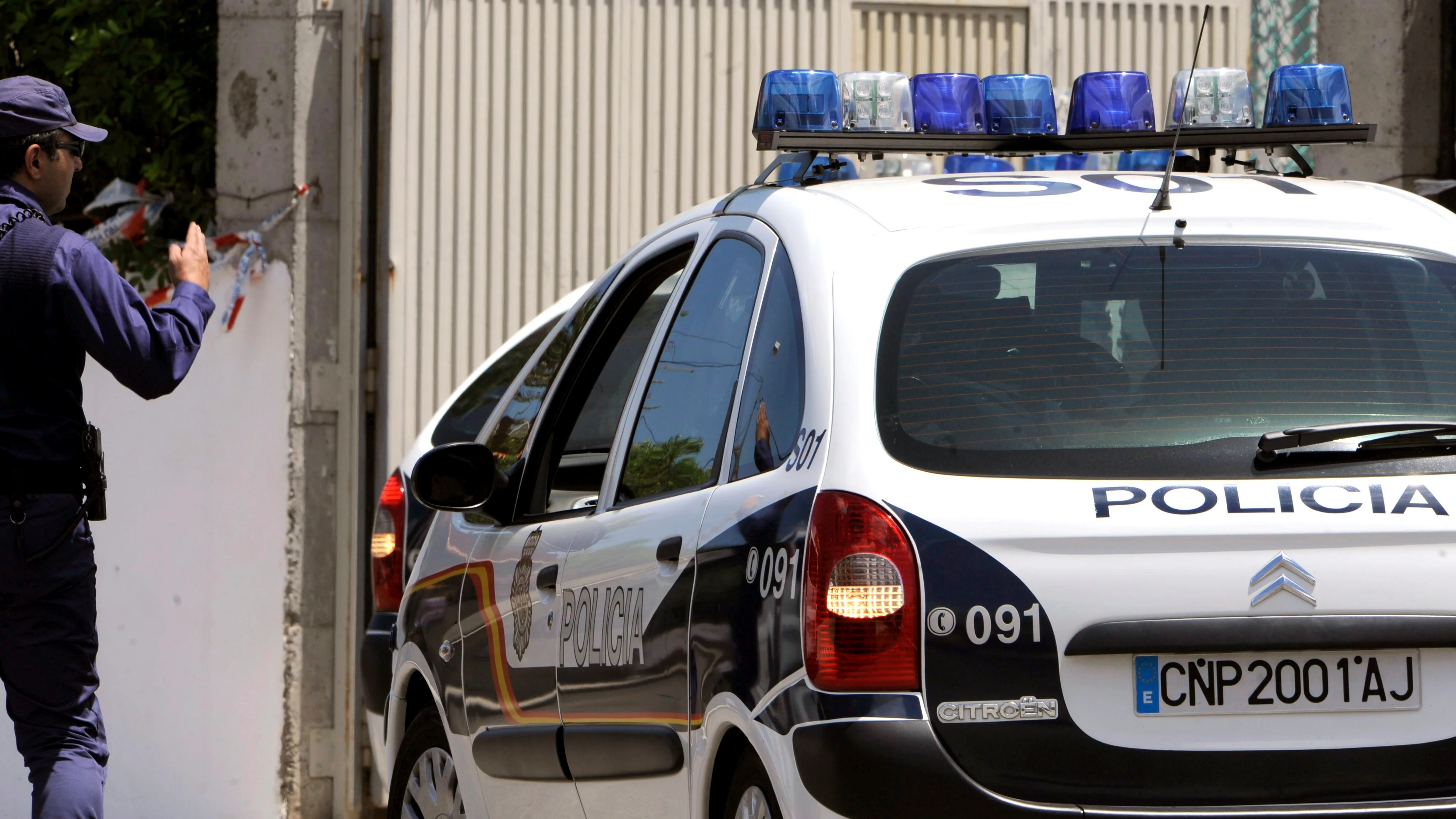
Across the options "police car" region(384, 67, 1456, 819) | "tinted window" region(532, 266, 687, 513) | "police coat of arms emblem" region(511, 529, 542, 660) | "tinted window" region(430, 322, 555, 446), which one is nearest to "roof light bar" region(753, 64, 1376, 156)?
"police car" region(384, 67, 1456, 819)

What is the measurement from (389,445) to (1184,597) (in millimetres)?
5863

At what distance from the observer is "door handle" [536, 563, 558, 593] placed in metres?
3.82

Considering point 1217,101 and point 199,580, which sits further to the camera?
point 199,580

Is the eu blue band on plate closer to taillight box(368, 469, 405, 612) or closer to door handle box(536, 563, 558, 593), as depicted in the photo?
door handle box(536, 563, 558, 593)

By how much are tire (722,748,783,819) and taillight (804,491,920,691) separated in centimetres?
24

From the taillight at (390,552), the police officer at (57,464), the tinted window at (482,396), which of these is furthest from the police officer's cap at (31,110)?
the tinted window at (482,396)

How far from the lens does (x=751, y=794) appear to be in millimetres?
2926

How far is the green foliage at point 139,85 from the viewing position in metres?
8.20

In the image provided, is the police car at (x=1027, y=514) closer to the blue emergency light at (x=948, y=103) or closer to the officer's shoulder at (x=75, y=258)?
the blue emergency light at (x=948, y=103)

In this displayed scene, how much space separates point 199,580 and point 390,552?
2.08m

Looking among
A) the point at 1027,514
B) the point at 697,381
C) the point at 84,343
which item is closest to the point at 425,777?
the point at 84,343

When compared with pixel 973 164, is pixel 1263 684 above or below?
below

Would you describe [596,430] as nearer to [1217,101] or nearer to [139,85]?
[1217,101]

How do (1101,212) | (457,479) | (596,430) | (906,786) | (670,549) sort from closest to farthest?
(906,786), (1101,212), (670,549), (457,479), (596,430)
